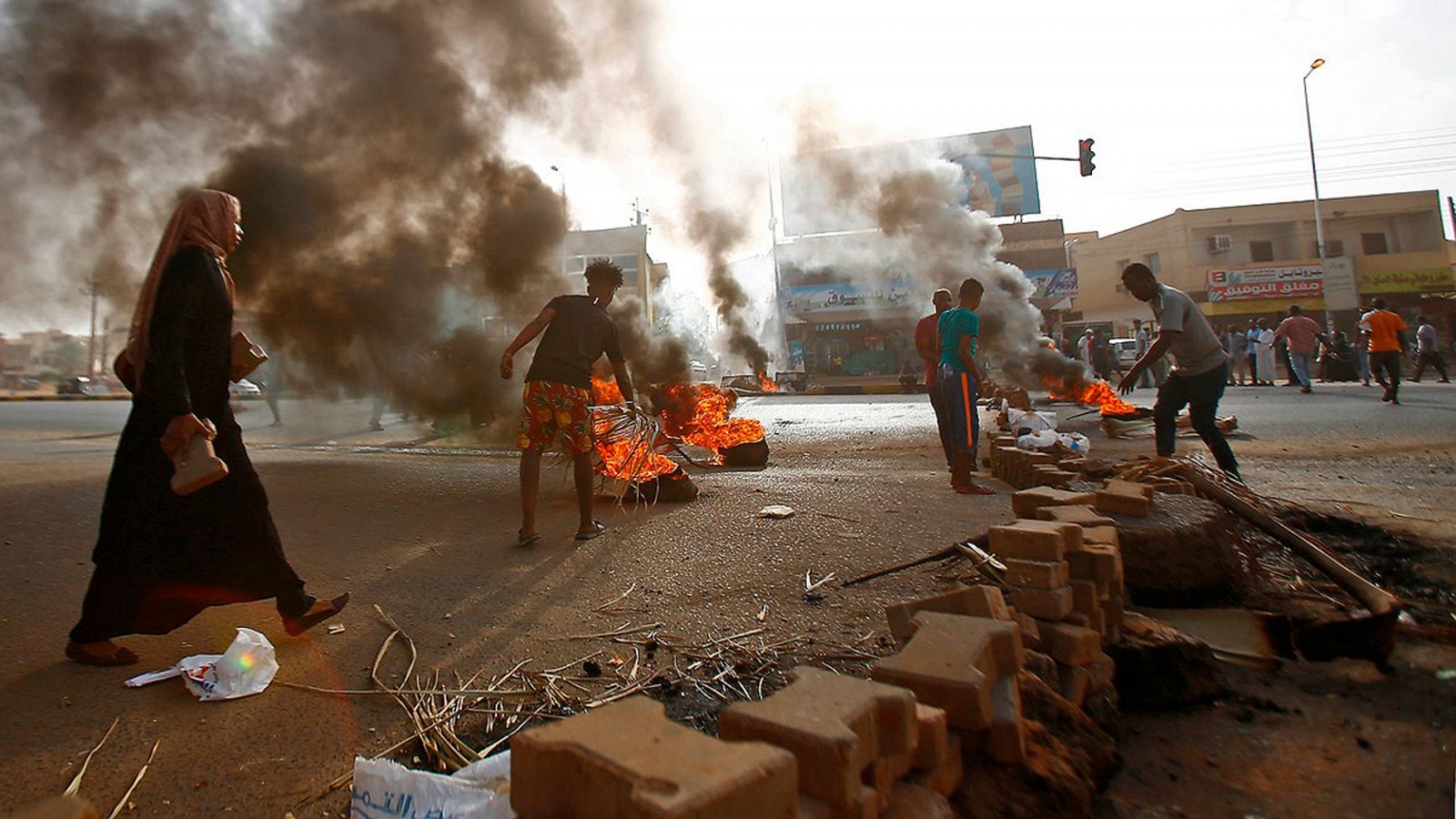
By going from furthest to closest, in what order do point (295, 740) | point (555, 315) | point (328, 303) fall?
point (328, 303)
point (555, 315)
point (295, 740)

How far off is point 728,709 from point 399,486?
5.36m

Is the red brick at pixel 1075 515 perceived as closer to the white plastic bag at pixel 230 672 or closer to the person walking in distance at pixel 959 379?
the person walking in distance at pixel 959 379

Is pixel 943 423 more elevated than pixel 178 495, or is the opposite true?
pixel 178 495

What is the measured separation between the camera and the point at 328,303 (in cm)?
813

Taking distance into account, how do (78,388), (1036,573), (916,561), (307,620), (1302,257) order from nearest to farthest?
(1036,573) < (307,620) < (916,561) < (78,388) < (1302,257)

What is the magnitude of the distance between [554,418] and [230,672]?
83.5 inches

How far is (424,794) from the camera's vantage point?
148cm

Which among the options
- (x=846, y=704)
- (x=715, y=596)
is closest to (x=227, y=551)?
(x=715, y=596)

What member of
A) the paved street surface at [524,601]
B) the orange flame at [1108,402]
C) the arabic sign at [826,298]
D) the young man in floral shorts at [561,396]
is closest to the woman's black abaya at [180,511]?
the paved street surface at [524,601]

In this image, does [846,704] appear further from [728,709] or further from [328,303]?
[328,303]

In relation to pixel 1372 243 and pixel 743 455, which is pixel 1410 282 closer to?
pixel 1372 243

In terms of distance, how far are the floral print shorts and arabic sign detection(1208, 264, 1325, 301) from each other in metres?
36.9

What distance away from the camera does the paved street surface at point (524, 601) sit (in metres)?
1.80

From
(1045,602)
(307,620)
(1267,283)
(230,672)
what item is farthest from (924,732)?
(1267,283)
